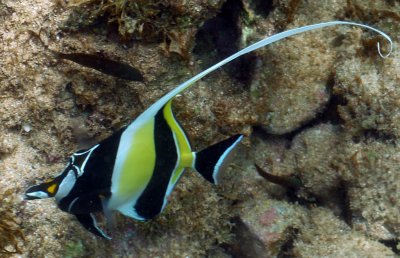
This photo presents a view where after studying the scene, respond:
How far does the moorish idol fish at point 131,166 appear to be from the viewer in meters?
2.03

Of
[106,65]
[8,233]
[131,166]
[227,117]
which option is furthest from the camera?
[227,117]

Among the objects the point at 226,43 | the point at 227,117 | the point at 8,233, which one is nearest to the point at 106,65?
the point at 227,117

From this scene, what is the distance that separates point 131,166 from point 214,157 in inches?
17.4

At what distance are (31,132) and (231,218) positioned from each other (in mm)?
1942

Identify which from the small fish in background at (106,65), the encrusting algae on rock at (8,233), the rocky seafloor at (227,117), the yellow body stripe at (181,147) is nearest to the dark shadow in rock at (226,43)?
the rocky seafloor at (227,117)

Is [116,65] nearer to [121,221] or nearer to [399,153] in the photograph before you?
[121,221]

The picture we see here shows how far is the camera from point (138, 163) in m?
2.07

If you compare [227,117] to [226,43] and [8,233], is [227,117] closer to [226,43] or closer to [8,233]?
[226,43]

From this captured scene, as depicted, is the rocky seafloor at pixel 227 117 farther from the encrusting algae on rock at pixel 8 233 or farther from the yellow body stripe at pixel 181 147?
the yellow body stripe at pixel 181 147

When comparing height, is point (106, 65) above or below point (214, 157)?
above

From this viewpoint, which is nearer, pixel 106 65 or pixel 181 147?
pixel 181 147

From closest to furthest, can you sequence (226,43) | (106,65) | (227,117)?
(106,65) → (227,117) → (226,43)

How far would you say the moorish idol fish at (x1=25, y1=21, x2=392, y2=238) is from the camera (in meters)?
2.03

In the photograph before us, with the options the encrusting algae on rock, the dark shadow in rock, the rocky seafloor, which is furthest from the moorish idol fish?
the dark shadow in rock
